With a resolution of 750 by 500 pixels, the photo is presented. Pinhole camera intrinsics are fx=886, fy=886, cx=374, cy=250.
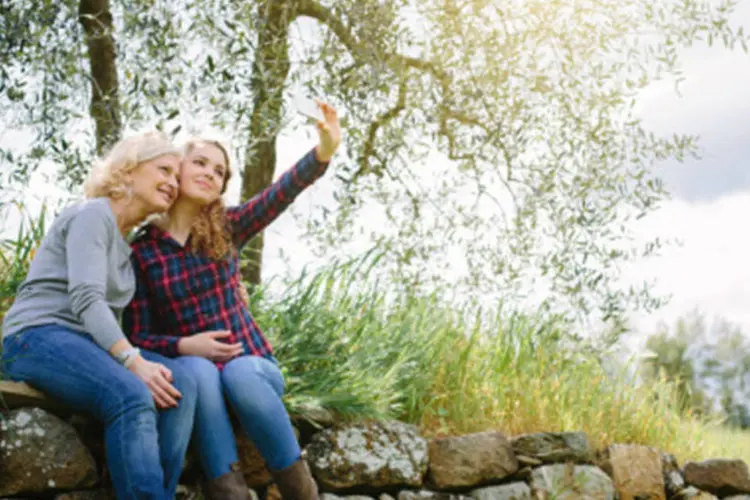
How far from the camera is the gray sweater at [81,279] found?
3539 mm

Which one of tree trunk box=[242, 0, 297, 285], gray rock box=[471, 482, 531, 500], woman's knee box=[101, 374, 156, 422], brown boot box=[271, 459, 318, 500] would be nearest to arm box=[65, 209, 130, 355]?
woman's knee box=[101, 374, 156, 422]

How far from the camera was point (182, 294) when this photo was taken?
407 cm

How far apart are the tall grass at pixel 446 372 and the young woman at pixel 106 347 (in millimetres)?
994

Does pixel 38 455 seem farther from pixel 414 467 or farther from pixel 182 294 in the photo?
pixel 414 467

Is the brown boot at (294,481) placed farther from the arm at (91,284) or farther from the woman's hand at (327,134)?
the woman's hand at (327,134)

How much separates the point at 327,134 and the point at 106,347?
1393 millimetres

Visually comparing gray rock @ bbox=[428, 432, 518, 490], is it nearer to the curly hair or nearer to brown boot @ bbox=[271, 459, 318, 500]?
brown boot @ bbox=[271, 459, 318, 500]

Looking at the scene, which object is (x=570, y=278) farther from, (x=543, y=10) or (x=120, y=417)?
→ (x=120, y=417)

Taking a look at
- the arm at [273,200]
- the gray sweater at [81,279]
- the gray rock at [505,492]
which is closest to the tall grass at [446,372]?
the gray rock at [505,492]

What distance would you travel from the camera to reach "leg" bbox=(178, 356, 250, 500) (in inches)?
148

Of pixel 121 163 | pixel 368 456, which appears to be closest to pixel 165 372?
pixel 121 163

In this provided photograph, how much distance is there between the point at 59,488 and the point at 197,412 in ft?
2.27

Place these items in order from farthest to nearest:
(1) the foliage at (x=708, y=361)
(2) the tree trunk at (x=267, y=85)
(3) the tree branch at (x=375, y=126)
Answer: (1) the foliage at (x=708, y=361)
(3) the tree branch at (x=375, y=126)
(2) the tree trunk at (x=267, y=85)

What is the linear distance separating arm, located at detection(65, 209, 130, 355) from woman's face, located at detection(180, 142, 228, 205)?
0.56 meters
